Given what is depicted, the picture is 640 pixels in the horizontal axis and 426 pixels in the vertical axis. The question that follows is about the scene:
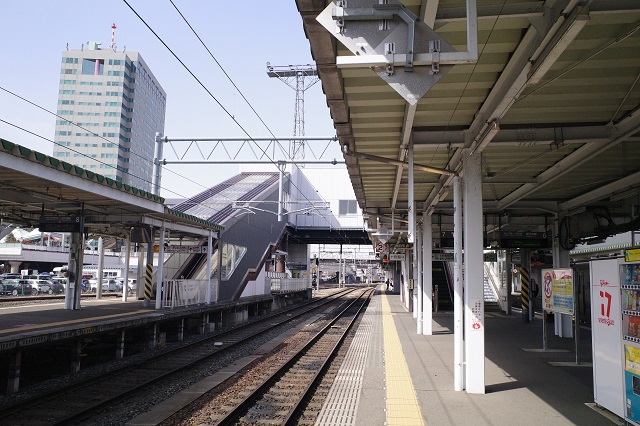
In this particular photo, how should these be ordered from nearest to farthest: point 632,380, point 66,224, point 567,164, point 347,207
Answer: point 632,380, point 567,164, point 66,224, point 347,207

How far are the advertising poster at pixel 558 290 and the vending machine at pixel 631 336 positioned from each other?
370 cm

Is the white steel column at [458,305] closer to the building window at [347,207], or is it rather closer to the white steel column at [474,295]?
the white steel column at [474,295]

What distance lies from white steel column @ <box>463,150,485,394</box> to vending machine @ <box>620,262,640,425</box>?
204 cm

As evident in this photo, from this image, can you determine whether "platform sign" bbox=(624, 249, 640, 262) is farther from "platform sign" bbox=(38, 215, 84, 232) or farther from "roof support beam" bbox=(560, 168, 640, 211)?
"platform sign" bbox=(38, 215, 84, 232)

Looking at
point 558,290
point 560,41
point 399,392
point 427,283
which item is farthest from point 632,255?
point 427,283

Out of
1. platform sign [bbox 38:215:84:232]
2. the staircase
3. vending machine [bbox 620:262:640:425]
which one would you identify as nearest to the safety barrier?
the staircase

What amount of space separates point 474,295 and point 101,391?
6.56 metres

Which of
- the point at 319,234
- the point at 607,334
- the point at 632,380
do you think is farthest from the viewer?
the point at 319,234

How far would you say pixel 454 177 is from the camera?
29.3 ft

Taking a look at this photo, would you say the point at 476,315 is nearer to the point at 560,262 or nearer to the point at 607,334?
the point at 607,334

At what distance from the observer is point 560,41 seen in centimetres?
462

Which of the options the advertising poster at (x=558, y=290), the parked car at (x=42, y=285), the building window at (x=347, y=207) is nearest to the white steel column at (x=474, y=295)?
the advertising poster at (x=558, y=290)

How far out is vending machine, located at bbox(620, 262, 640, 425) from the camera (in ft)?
A: 18.9

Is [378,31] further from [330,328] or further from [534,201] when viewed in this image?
[330,328]
